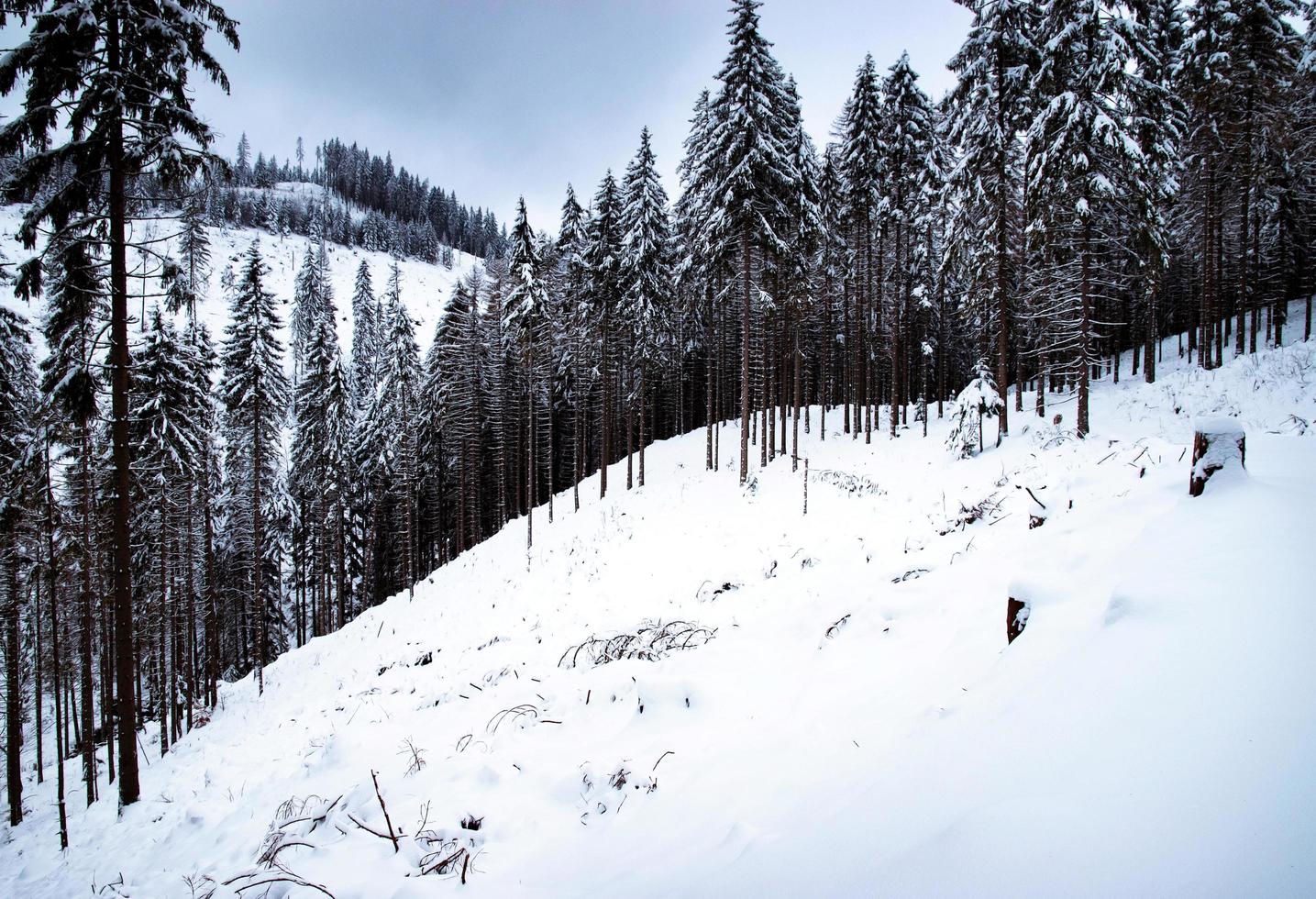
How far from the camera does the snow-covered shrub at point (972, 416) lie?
18453mm

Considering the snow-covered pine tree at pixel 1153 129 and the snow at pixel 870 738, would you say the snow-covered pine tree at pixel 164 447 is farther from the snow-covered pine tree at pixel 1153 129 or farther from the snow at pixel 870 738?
the snow-covered pine tree at pixel 1153 129

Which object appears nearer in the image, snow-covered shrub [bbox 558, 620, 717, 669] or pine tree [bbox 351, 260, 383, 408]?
snow-covered shrub [bbox 558, 620, 717, 669]

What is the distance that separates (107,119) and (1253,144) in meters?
39.4

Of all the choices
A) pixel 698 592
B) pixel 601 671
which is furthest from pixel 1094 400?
pixel 601 671

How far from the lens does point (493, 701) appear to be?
23.7 ft

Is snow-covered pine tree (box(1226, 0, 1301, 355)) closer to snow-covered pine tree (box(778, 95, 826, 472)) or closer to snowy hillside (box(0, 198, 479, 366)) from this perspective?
snow-covered pine tree (box(778, 95, 826, 472))

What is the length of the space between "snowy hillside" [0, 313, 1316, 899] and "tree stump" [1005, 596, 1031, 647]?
0.11m

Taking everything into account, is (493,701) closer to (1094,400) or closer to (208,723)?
(208,723)

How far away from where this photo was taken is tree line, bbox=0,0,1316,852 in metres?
Answer: 9.41

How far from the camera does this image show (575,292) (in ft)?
107

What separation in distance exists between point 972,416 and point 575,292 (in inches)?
890

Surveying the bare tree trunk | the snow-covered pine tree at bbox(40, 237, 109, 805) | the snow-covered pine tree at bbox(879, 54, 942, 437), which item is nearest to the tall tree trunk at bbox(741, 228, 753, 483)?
the bare tree trunk

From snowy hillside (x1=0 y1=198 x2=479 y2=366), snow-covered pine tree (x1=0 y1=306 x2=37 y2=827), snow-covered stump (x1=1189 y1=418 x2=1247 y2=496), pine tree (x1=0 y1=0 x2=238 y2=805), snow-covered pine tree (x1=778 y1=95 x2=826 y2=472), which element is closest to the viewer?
snow-covered stump (x1=1189 y1=418 x2=1247 y2=496)

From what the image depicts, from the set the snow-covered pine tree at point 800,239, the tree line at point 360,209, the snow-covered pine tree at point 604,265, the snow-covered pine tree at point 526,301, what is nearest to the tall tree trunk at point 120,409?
the snow-covered pine tree at point 526,301
